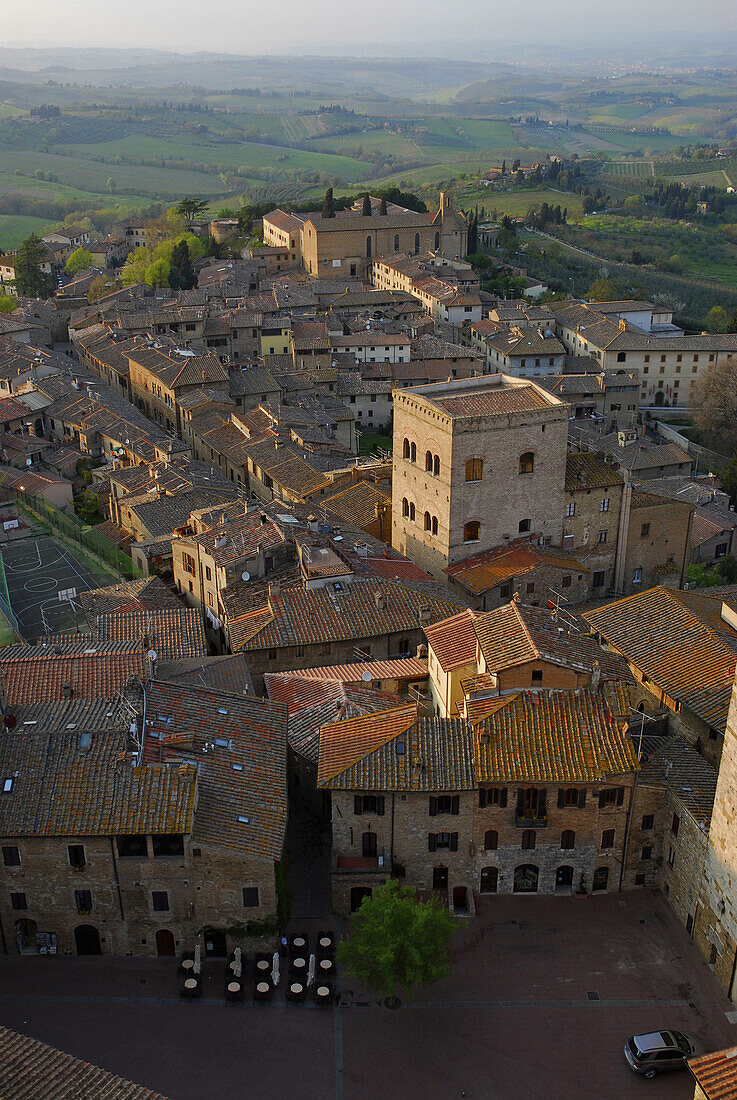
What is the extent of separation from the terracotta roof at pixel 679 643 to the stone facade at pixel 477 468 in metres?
9.68

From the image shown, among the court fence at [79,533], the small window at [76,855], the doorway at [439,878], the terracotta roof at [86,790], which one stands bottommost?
the court fence at [79,533]

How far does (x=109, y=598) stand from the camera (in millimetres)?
44531

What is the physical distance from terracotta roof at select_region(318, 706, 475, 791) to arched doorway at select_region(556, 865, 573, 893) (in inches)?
179

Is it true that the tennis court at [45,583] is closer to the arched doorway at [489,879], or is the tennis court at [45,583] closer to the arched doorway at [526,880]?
the arched doorway at [489,879]

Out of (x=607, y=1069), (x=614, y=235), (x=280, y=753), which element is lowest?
(x=614, y=235)

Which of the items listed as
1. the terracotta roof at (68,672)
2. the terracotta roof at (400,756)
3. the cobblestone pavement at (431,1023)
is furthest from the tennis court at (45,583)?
the cobblestone pavement at (431,1023)

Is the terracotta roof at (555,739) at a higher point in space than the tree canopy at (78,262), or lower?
higher

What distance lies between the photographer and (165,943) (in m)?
28.8

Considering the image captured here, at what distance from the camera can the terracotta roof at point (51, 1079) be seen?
798 inches

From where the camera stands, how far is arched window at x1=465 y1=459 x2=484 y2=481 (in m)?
46.2

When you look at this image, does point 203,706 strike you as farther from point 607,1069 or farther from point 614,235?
point 614,235

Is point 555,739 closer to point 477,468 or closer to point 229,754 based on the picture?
point 229,754

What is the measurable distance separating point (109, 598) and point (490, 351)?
2537 inches

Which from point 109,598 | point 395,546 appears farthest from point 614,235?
point 109,598
